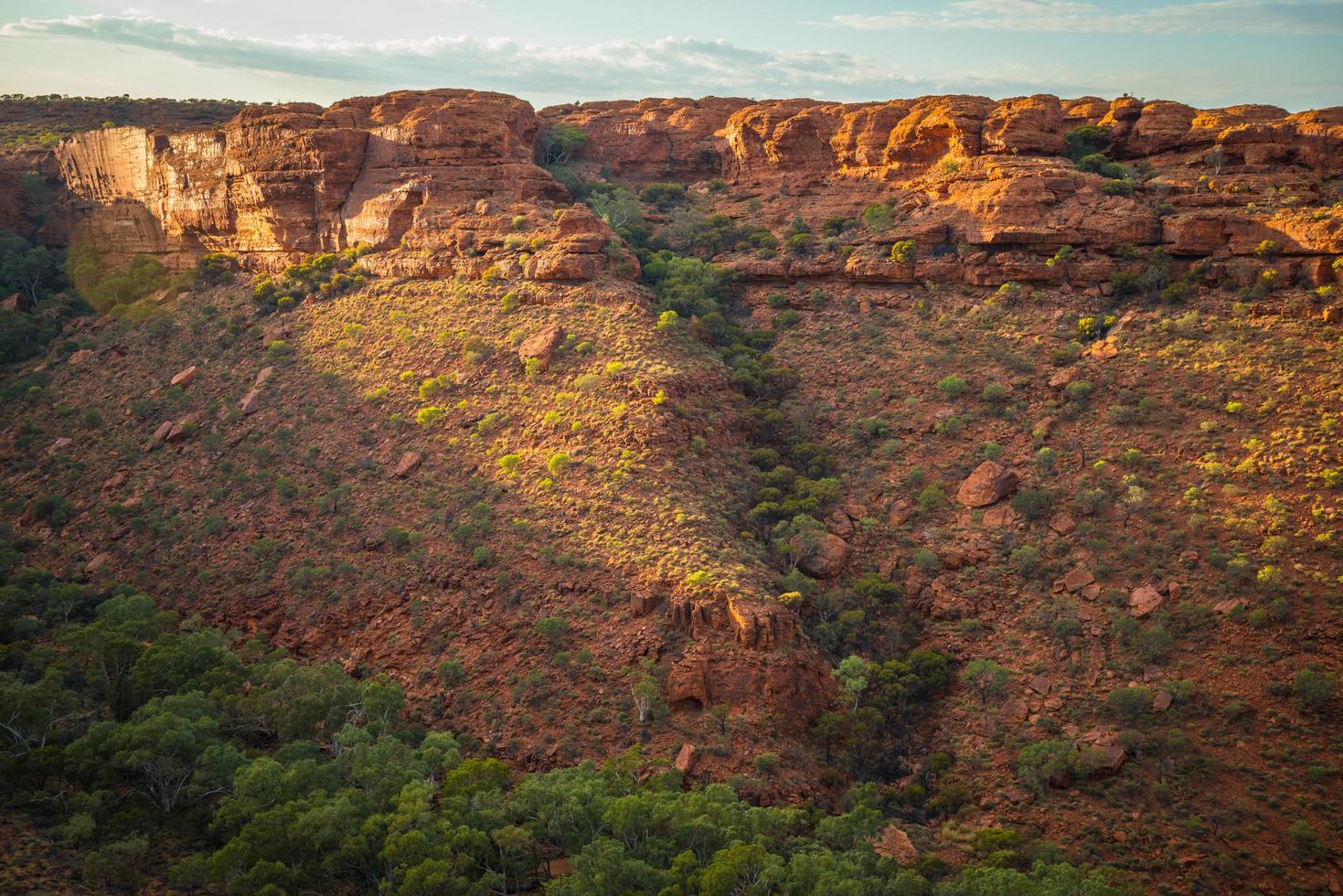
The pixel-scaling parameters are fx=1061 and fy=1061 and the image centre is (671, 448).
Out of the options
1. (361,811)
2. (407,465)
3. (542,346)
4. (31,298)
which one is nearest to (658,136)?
(542,346)

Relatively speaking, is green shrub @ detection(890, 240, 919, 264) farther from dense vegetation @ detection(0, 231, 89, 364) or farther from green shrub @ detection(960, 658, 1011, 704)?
dense vegetation @ detection(0, 231, 89, 364)

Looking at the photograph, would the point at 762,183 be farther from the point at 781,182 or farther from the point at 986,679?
the point at 986,679

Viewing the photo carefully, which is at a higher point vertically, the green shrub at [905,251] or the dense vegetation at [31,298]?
the green shrub at [905,251]

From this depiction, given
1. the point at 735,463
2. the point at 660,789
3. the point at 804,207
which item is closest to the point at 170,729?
the point at 660,789

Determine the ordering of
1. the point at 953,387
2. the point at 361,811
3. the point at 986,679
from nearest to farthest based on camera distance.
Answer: the point at 361,811 → the point at 986,679 → the point at 953,387

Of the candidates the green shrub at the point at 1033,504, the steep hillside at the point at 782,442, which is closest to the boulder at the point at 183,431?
the steep hillside at the point at 782,442

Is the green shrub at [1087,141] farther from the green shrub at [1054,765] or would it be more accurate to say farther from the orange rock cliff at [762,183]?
the green shrub at [1054,765]

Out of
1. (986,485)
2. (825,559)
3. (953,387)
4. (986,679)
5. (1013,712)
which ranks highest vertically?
(953,387)

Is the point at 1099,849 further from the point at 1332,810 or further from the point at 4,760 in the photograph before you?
the point at 4,760
